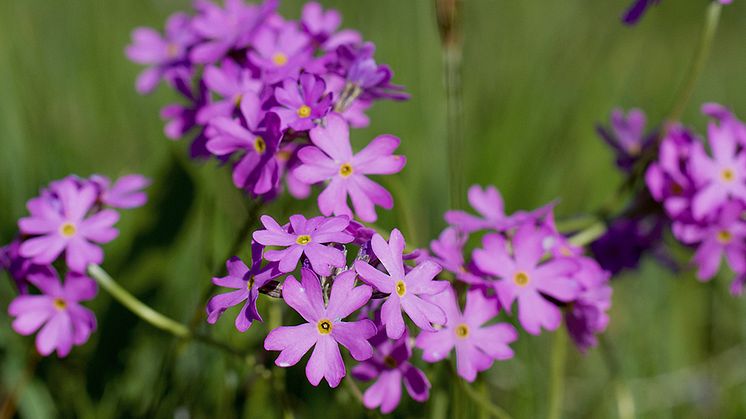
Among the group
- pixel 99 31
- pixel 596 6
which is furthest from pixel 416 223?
pixel 596 6

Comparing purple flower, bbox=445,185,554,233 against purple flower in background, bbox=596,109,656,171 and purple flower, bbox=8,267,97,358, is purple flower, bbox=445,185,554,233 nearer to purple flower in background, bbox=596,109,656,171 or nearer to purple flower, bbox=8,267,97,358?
purple flower in background, bbox=596,109,656,171

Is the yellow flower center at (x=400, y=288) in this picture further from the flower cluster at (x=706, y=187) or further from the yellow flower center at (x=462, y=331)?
the flower cluster at (x=706, y=187)

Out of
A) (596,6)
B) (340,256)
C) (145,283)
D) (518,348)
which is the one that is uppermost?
(596,6)

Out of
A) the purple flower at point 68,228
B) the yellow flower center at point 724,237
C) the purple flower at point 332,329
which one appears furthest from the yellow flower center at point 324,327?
the yellow flower center at point 724,237

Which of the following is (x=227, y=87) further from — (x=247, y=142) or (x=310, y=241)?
(x=310, y=241)

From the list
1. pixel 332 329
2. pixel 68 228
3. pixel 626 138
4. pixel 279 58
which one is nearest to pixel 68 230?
pixel 68 228

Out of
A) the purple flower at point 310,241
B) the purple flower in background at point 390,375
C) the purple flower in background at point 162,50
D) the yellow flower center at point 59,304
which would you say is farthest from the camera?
the purple flower in background at point 162,50

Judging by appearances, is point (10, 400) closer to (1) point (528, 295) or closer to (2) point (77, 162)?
(2) point (77, 162)

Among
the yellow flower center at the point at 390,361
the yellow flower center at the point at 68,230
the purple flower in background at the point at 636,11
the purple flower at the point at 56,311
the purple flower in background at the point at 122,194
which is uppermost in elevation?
the purple flower in background at the point at 636,11
